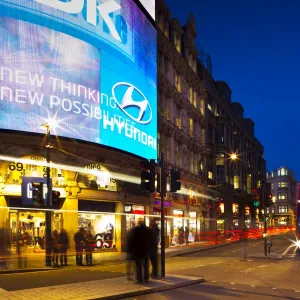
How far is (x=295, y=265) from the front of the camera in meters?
22.3

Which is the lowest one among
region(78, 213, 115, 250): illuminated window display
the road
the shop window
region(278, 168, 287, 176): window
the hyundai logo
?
the road

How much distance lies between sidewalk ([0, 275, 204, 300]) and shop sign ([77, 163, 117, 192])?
15333 millimetres

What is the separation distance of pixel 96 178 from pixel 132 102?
693cm

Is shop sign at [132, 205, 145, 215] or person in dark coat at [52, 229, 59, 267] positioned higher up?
shop sign at [132, 205, 145, 215]

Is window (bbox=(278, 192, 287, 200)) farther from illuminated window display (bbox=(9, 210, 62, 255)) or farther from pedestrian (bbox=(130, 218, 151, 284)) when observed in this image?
pedestrian (bbox=(130, 218, 151, 284))

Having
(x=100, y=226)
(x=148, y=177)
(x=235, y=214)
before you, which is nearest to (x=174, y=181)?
(x=148, y=177)

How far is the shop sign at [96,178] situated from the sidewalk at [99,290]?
15333mm

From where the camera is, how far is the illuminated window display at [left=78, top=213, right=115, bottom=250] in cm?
3077

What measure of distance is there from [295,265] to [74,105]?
15385 millimetres

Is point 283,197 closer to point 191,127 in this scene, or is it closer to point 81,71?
point 191,127

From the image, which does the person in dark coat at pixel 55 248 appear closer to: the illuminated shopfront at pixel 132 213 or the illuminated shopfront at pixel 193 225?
the illuminated shopfront at pixel 132 213

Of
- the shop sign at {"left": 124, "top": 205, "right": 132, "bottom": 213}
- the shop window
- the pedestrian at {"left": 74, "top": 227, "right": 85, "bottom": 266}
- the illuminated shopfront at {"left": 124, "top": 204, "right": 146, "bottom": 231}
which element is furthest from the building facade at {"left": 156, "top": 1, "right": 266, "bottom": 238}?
the shop window

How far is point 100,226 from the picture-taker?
106ft

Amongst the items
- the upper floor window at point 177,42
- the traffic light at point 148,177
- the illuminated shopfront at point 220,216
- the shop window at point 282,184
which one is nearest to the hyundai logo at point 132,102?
the upper floor window at point 177,42
